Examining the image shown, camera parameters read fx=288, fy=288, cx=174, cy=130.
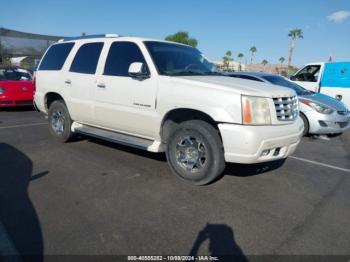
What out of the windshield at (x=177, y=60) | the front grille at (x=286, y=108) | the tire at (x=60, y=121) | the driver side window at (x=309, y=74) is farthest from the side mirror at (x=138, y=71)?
the driver side window at (x=309, y=74)

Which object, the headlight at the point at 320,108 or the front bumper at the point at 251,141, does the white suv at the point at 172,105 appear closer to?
→ the front bumper at the point at 251,141

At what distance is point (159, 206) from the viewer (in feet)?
11.2

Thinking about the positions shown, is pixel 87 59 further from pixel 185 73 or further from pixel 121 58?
pixel 185 73

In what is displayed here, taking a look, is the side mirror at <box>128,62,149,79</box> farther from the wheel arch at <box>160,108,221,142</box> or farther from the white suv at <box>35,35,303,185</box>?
the wheel arch at <box>160,108,221,142</box>

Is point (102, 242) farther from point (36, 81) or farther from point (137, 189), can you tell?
point (36, 81)

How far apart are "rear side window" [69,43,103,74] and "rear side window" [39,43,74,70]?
422 millimetres

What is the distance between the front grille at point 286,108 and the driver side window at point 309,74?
7.65 meters

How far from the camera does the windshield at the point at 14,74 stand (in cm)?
1055

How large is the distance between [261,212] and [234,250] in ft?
2.84

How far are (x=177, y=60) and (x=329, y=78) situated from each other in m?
8.03

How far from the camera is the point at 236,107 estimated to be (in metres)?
3.49

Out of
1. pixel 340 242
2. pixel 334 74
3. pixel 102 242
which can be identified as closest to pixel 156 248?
pixel 102 242

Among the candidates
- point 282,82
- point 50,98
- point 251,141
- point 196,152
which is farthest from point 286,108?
point 282,82

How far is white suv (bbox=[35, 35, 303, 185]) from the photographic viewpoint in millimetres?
3580
